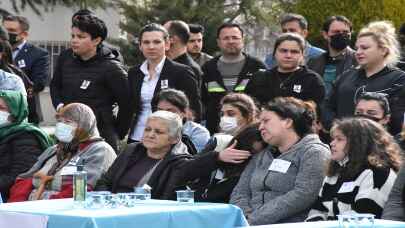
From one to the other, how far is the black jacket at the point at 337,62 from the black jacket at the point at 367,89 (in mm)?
965

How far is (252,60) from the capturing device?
10.7 metres

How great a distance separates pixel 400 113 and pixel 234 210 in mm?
2385

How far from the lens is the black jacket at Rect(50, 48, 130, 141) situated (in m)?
10.2

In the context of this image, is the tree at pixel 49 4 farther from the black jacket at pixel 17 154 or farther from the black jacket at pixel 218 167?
the black jacket at pixel 218 167

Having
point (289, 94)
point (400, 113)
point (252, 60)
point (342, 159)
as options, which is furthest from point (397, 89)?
point (252, 60)

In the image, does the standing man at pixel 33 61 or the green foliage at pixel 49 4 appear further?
the green foliage at pixel 49 4

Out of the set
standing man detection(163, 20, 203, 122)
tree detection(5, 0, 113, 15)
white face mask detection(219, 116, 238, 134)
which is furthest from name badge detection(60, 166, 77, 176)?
tree detection(5, 0, 113, 15)

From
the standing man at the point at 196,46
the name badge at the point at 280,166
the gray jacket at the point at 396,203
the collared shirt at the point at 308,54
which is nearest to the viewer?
the gray jacket at the point at 396,203

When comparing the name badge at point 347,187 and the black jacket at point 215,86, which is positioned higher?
the black jacket at point 215,86

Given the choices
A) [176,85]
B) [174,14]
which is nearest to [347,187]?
[176,85]

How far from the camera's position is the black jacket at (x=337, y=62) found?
10.2 metres

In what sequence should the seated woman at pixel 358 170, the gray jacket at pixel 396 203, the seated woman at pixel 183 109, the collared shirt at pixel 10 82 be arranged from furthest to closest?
1. the collared shirt at pixel 10 82
2. the seated woman at pixel 183 109
3. the seated woman at pixel 358 170
4. the gray jacket at pixel 396 203

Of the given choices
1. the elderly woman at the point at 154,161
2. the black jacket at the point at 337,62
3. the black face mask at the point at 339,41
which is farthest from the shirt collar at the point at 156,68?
the elderly woman at the point at 154,161

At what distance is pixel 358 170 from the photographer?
23.4 feet
